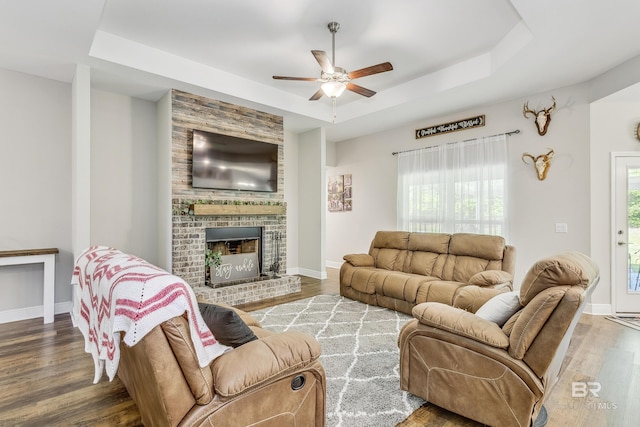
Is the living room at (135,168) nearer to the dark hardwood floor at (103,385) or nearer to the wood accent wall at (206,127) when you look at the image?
the wood accent wall at (206,127)

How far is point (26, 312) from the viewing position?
373cm

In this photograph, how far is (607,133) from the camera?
3.96 m

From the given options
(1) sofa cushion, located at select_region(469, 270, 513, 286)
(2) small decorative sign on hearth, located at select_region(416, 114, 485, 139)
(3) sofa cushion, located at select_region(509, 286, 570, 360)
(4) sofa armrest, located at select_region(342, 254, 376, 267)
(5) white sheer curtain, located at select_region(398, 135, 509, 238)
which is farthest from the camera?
(2) small decorative sign on hearth, located at select_region(416, 114, 485, 139)

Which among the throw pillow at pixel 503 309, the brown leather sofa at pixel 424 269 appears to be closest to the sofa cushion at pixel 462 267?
the brown leather sofa at pixel 424 269

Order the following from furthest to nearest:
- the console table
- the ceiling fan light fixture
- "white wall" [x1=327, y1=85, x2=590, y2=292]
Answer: "white wall" [x1=327, y1=85, x2=590, y2=292] < the console table < the ceiling fan light fixture

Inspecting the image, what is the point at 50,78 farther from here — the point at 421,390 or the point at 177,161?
the point at 421,390

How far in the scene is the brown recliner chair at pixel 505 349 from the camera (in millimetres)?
1631

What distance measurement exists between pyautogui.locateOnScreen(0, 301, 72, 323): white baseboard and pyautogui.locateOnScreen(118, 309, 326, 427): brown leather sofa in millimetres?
3154

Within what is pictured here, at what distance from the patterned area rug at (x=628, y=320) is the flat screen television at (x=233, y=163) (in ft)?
15.7

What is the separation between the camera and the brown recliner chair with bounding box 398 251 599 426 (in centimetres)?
163

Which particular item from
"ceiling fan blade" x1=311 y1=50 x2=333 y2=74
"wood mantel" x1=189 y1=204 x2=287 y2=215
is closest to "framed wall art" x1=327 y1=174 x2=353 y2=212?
"wood mantel" x1=189 y1=204 x2=287 y2=215

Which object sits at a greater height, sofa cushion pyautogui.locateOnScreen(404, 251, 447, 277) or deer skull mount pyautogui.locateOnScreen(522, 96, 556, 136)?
deer skull mount pyautogui.locateOnScreen(522, 96, 556, 136)

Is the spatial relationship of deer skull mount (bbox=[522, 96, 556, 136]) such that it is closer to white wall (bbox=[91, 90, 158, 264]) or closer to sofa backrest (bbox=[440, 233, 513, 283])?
sofa backrest (bbox=[440, 233, 513, 283])

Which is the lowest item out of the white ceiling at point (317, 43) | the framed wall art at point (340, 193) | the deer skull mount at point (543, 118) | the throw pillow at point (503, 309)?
the throw pillow at point (503, 309)
